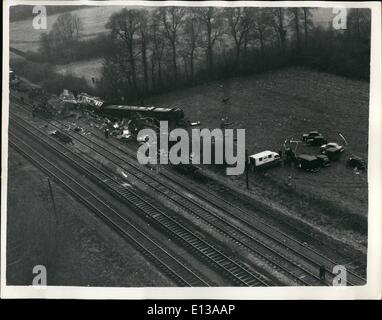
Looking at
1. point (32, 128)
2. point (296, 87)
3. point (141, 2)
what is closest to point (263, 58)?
point (296, 87)

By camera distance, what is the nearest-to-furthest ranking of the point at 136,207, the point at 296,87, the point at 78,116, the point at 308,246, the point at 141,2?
the point at 141,2
the point at 308,246
the point at 136,207
the point at 296,87
the point at 78,116

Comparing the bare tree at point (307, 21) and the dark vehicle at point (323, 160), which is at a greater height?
the bare tree at point (307, 21)

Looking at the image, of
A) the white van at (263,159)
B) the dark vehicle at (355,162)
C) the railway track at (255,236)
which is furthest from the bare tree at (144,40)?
the dark vehicle at (355,162)

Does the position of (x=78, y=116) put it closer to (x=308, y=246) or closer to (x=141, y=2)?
(x=141, y=2)

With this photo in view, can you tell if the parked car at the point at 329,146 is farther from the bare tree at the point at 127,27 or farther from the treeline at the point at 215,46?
the bare tree at the point at 127,27

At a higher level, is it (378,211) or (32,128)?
(32,128)
